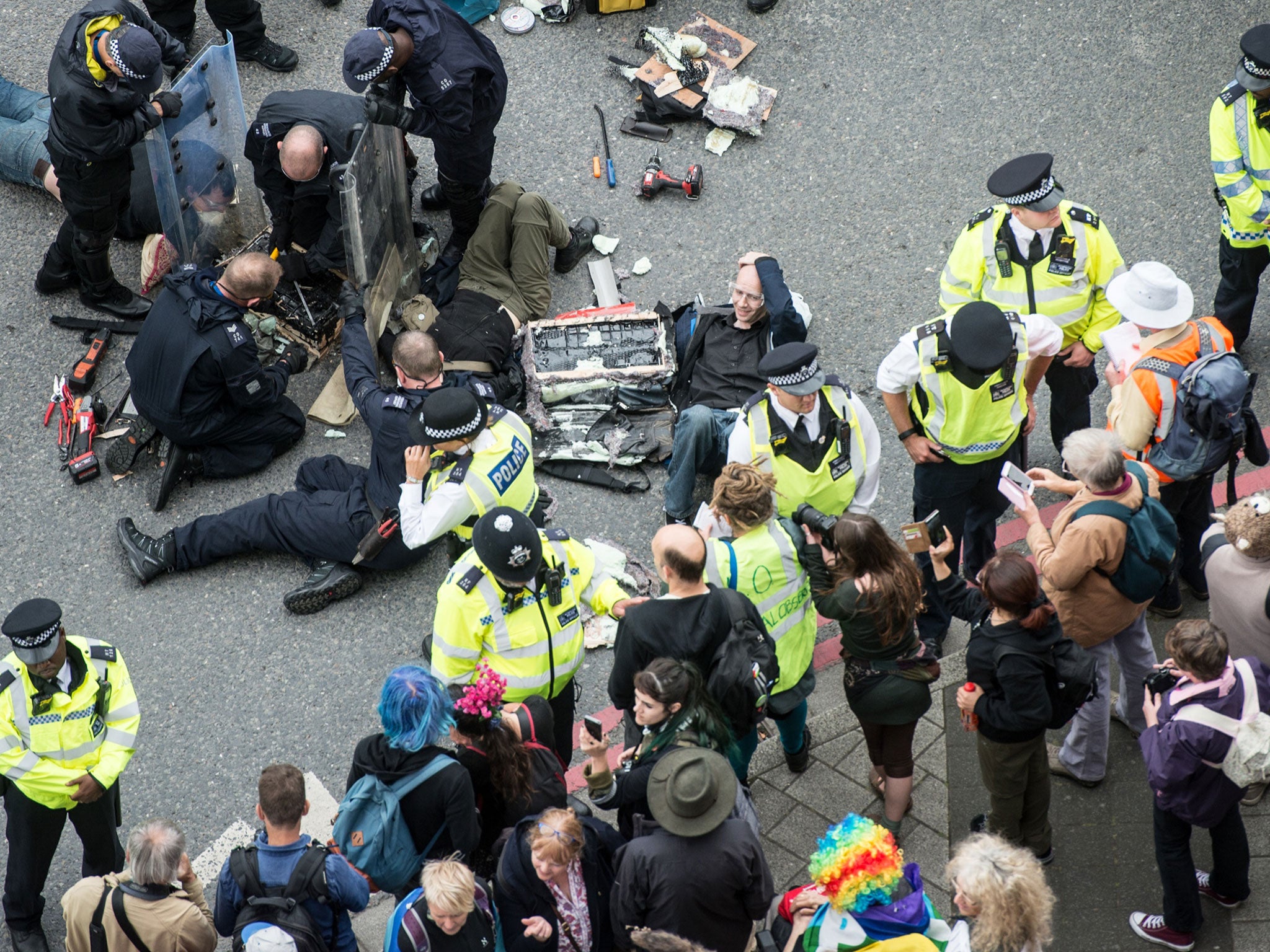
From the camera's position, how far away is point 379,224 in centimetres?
757

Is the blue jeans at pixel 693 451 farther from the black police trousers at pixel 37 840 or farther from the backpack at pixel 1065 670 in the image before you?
the black police trousers at pixel 37 840

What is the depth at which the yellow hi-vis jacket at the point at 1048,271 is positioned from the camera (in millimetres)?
6457

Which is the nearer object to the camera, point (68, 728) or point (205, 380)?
point (68, 728)

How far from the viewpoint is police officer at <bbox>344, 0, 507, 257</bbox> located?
25.0 feet

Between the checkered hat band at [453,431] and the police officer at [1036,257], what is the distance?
2.49m

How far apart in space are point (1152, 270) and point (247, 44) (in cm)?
676

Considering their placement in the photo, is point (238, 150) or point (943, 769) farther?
point (238, 150)

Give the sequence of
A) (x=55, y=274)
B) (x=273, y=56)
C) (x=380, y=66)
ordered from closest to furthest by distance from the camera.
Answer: (x=380, y=66) < (x=55, y=274) < (x=273, y=56)

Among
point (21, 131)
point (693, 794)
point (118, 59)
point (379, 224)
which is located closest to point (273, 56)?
point (21, 131)

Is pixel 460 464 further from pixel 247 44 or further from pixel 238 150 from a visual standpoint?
pixel 247 44

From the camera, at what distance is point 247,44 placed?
9438 mm

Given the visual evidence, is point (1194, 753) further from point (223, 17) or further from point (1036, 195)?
point (223, 17)

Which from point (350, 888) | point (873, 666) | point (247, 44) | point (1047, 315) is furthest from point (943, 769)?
point (247, 44)

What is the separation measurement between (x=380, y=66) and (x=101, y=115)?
166cm
